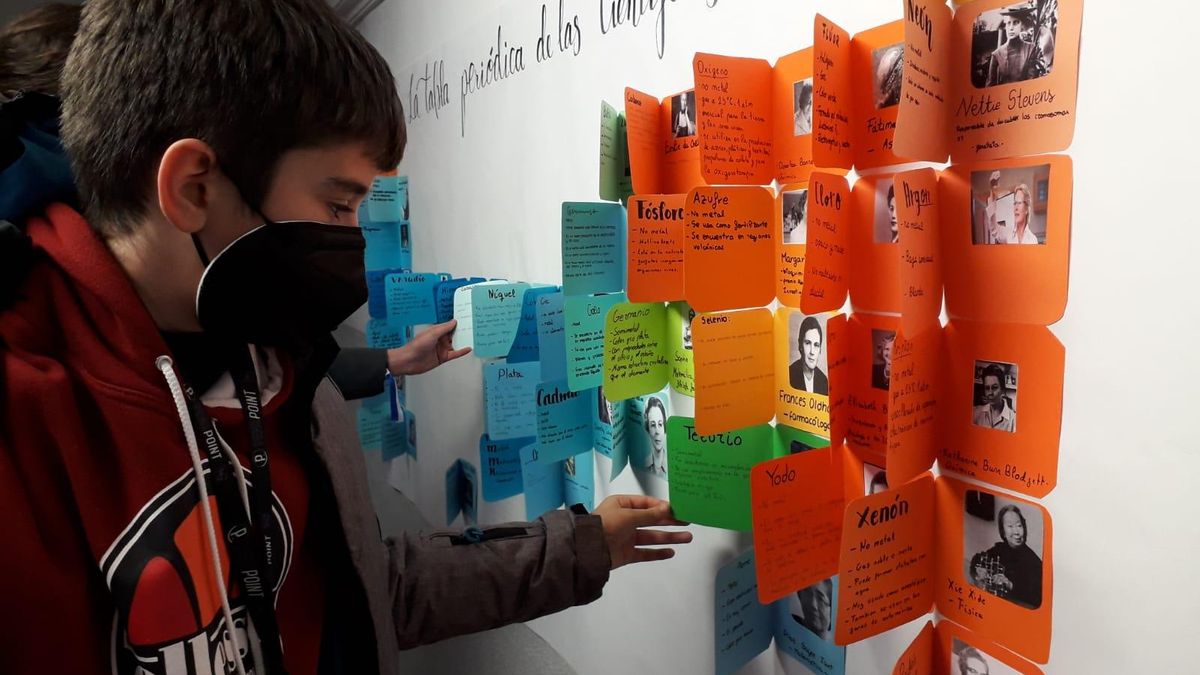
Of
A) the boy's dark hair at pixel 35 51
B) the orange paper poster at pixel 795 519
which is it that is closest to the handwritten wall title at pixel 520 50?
the orange paper poster at pixel 795 519

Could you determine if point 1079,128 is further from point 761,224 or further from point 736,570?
point 736,570

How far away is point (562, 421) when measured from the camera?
44.5 inches

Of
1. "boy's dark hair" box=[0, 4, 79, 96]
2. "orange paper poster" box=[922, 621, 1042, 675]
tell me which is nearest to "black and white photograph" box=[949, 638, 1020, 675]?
"orange paper poster" box=[922, 621, 1042, 675]

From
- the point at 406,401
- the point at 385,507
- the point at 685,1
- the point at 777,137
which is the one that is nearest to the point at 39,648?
the point at 777,137

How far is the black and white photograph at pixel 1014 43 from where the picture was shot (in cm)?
51

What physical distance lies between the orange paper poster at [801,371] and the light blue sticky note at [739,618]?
20cm

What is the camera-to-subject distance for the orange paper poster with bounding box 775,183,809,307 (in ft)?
2.41

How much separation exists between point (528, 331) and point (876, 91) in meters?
0.77

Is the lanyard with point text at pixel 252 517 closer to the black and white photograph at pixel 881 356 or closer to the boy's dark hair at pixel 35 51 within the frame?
the boy's dark hair at pixel 35 51

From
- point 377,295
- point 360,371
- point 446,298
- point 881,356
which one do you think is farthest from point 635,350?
point 377,295

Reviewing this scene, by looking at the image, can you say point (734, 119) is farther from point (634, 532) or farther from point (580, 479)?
point (580, 479)

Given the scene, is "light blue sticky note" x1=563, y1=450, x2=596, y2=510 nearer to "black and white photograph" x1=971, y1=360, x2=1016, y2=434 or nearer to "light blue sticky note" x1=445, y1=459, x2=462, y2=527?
"light blue sticky note" x1=445, y1=459, x2=462, y2=527

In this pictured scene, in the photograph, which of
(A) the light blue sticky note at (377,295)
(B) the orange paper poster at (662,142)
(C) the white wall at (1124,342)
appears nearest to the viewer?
(C) the white wall at (1124,342)

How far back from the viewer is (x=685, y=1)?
2.86 feet
